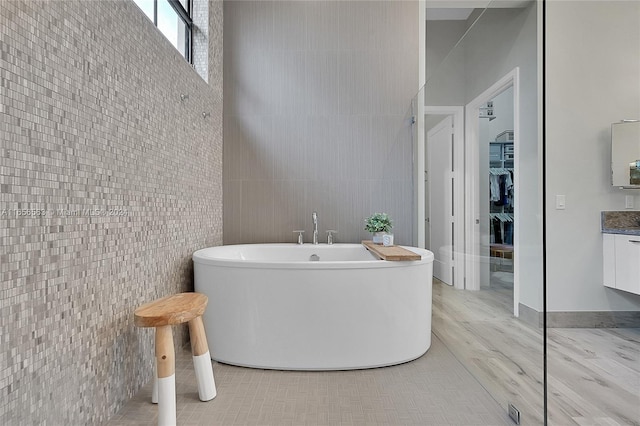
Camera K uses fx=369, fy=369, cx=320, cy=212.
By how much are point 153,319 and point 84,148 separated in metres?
0.74

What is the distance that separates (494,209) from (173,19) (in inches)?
99.9

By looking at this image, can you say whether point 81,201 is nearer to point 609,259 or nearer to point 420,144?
point 420,144

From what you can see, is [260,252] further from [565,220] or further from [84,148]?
[565,220]

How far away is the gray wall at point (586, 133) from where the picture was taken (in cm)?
294

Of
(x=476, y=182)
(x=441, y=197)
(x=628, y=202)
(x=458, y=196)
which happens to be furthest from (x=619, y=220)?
(x=476, y=182)

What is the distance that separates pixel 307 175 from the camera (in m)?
3.27

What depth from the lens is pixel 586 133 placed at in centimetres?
297

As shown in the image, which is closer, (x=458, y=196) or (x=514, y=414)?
(x=514, y=414)

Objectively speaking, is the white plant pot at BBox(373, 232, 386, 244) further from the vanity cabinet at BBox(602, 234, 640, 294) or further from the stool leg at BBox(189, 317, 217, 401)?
the vanity cabinet at BBox(602, 234, 640, 294)

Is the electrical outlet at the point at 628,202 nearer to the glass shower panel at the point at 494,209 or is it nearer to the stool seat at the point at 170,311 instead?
the glass shower panel at the point at 494,209

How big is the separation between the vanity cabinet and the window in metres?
3.58

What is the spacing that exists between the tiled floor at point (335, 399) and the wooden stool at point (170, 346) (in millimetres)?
109

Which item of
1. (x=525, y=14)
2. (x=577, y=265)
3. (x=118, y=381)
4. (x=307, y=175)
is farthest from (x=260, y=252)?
(x=577, y=265)

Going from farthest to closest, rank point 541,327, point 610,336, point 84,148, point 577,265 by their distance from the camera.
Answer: point 577,265 < point 610,336 < point 84,148 < point 541,327
